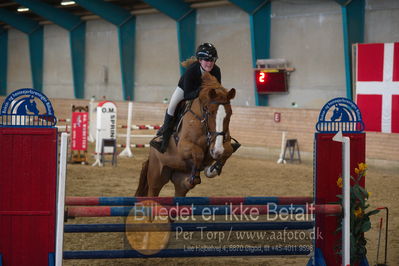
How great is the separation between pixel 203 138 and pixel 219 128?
24 cm

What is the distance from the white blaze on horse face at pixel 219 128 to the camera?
409 centimetres

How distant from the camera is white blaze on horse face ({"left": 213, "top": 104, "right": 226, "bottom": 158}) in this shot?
409cm

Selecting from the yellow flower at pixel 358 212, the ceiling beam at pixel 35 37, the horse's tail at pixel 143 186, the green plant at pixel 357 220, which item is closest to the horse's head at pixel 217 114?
the green plant at pixel 357 220

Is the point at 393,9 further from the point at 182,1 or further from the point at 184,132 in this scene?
the point at 184,132

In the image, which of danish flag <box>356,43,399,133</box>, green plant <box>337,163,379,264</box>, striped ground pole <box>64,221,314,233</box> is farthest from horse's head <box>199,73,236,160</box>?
danish flag <box>356,43,399,133</box>

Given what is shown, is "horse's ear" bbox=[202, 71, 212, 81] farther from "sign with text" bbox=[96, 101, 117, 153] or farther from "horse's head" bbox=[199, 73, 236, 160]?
"sign with text" bbox=[96, 101, 117, 153]

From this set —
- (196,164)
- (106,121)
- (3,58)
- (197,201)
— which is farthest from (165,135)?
(3,58)

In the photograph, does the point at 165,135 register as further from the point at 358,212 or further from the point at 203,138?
the point at 358,212

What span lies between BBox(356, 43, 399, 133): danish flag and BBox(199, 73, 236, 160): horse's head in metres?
7.95

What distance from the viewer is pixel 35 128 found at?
3551mm

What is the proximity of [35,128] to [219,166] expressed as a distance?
142 cm

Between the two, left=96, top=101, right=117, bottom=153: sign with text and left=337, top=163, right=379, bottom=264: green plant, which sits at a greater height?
left=96, top=101, right=117, bottom=153: sign with text

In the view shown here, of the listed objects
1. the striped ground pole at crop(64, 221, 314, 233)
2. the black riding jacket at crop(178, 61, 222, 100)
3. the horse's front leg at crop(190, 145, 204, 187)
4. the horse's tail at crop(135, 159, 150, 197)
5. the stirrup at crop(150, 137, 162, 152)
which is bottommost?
the striped ground pole at crop(64, 221, 314, 233)

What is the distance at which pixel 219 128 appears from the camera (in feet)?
13.7
